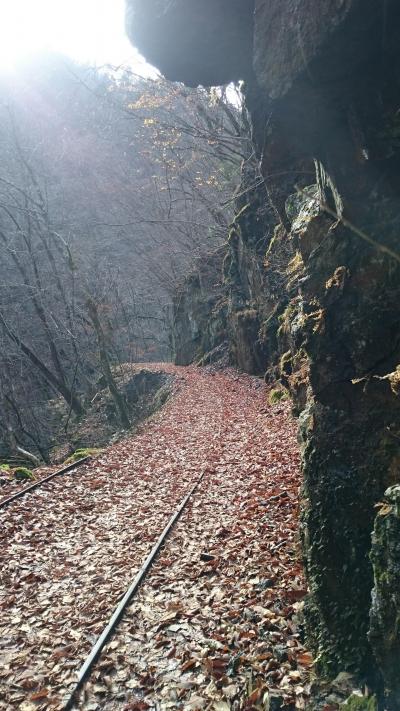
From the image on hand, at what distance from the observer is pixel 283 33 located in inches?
222

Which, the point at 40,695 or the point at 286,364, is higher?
the point at 286,364

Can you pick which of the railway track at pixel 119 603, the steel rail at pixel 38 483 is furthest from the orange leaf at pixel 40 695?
the steel rail at pixel 38 483

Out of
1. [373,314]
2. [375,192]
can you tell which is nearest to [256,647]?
[373,314]

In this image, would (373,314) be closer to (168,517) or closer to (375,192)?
(375,192)

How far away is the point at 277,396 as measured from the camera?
18.0 metres

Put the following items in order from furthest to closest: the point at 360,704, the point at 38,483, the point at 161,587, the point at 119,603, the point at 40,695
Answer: the point at 38,483
the point at 161,587
the point at 119,603
the point at 40,695
the point at 360,704

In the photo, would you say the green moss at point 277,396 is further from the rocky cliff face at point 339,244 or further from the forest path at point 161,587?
the rocky cliff face at point 339,244

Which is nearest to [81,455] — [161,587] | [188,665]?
[161,587]

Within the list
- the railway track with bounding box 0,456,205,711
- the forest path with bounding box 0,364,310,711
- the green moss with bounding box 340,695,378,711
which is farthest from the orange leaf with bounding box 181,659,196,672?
the green moss with bounding box 340,695,378,711

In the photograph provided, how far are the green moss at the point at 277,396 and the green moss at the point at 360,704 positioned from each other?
42.1ft

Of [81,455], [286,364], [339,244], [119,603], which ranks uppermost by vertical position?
[339,244]

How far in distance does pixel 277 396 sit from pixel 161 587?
11.6m

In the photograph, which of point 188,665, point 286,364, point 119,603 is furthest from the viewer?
point 286,364

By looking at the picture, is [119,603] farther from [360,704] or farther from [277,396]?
[277,396]
